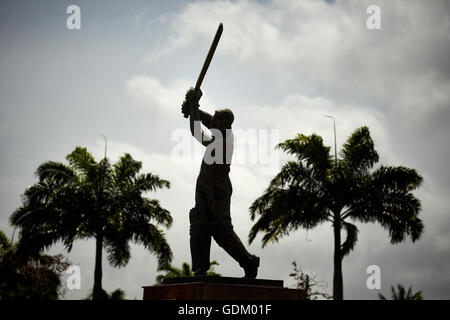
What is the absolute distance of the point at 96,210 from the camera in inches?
789

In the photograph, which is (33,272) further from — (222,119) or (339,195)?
(222,119)

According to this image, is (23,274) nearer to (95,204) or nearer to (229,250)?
(95,204)

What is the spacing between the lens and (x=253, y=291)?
6.26m

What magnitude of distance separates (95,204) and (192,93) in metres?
13.9

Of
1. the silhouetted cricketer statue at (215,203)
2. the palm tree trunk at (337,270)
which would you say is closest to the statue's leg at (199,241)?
the silhouetted cricketer statue at (215,203)

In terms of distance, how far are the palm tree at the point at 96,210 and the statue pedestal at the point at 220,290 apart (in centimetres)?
1299

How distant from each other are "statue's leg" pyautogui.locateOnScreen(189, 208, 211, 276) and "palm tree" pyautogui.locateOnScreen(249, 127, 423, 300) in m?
12.4

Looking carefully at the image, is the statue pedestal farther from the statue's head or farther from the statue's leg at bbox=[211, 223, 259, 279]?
the statue's head

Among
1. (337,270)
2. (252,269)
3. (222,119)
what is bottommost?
(252,269)

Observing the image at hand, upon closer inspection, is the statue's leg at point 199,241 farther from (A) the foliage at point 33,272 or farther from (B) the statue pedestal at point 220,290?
(A) the foliage at point 33,272

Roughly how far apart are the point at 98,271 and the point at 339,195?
9.85 m

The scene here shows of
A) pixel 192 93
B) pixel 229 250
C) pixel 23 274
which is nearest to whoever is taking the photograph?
pixel 229 250

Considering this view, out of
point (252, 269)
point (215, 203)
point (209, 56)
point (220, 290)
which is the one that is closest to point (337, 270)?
point (252, 269)

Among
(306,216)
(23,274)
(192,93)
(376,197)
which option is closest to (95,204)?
(23,274)
